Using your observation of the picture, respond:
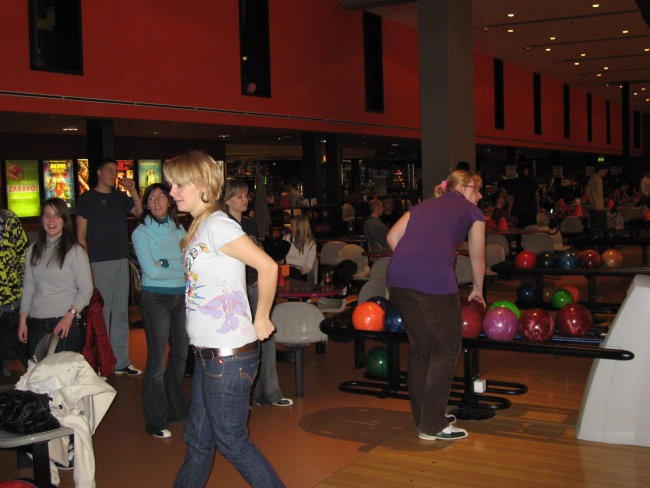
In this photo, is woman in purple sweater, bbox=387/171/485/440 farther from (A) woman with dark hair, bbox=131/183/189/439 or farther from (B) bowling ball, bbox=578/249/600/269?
(B) bowling ball, bbox=578/249/600/269

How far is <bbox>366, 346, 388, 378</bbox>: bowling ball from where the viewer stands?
199 inches

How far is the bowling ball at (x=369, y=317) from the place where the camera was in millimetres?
4637

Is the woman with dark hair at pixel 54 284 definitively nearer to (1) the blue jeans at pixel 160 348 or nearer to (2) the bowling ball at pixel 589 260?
(1) the blue jeans at pixel 160 348

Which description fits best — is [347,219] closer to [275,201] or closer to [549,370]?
[275,201]

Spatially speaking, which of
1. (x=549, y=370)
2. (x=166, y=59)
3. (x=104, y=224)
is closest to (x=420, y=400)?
(x=549, y=370)

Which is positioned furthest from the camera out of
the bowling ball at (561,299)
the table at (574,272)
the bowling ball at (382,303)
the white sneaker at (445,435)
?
the table at (574,272)

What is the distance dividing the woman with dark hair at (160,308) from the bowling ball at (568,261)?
352cm

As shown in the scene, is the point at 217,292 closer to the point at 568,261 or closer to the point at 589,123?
the point at 568,261

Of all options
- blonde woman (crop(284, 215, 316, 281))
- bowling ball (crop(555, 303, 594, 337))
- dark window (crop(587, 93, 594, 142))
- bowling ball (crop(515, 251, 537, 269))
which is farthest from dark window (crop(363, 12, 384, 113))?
dark window (crop(587, 93, 594, 142))

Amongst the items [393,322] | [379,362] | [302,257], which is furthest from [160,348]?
[302,257]

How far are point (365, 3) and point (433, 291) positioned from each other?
30.1ft

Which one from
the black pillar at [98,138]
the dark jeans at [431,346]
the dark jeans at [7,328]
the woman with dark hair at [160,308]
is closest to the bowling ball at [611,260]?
the dark jeans at [431,346]

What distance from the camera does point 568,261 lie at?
6.70 meters

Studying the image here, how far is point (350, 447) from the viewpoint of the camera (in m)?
4.27
